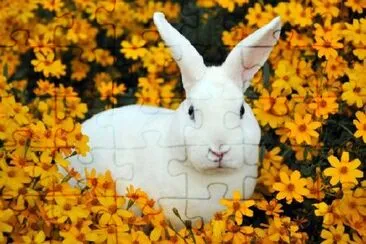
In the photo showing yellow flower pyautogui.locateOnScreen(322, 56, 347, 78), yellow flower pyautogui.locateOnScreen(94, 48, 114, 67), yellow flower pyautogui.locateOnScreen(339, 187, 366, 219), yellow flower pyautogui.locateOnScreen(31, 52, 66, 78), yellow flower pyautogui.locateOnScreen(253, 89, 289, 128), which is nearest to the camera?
yellow flower pyautogui.locateOnScreen(339, 187, 366, 219)

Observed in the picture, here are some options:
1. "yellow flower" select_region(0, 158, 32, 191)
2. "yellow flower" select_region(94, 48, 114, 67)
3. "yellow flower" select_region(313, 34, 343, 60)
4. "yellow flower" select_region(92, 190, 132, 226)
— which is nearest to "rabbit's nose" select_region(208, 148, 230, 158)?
"yellow flower" select_region(92, 190, 132, 226)

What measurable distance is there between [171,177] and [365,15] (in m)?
0.98

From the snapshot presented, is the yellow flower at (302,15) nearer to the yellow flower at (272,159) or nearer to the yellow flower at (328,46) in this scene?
the yellow flower at (328,46)

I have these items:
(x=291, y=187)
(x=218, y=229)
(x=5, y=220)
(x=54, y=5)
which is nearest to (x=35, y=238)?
(x=5, y=220)

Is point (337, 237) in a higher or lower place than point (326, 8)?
lower

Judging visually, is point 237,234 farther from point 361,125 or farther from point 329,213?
point 361,125

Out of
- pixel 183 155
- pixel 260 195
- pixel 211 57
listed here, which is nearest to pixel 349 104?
pixel 260 195

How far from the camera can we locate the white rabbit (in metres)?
2.42

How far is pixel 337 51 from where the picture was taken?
2971mm

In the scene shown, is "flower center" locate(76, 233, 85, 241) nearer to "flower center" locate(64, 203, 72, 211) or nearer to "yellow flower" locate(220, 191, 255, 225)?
"flower center" locate(64, 203, 72, 211)

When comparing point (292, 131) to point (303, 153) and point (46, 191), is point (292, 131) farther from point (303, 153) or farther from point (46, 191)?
point (46, 191)

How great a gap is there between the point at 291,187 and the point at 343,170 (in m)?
0.14

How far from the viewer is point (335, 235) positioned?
95.1 inches

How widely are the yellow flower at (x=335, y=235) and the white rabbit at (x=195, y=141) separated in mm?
272
